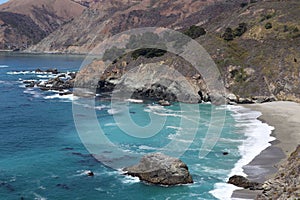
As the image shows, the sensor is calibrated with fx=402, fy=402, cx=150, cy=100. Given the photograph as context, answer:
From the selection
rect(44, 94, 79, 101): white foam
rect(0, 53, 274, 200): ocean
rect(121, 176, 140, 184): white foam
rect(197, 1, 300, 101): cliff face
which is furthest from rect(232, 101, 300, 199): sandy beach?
rect(44, 94, 79, 101): white foam

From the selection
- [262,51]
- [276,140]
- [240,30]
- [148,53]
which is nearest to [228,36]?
[240,30]

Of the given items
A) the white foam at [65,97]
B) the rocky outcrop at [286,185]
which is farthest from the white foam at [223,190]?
the white foam at [65,97]

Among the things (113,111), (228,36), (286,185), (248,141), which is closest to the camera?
(286,185)

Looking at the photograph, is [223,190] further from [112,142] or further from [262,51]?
[262,51]

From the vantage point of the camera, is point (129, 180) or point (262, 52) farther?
point (262, 52)

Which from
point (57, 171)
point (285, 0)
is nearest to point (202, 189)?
point (57, 171)

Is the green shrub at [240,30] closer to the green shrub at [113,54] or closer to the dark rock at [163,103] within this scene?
the dark rock at [163,103]
